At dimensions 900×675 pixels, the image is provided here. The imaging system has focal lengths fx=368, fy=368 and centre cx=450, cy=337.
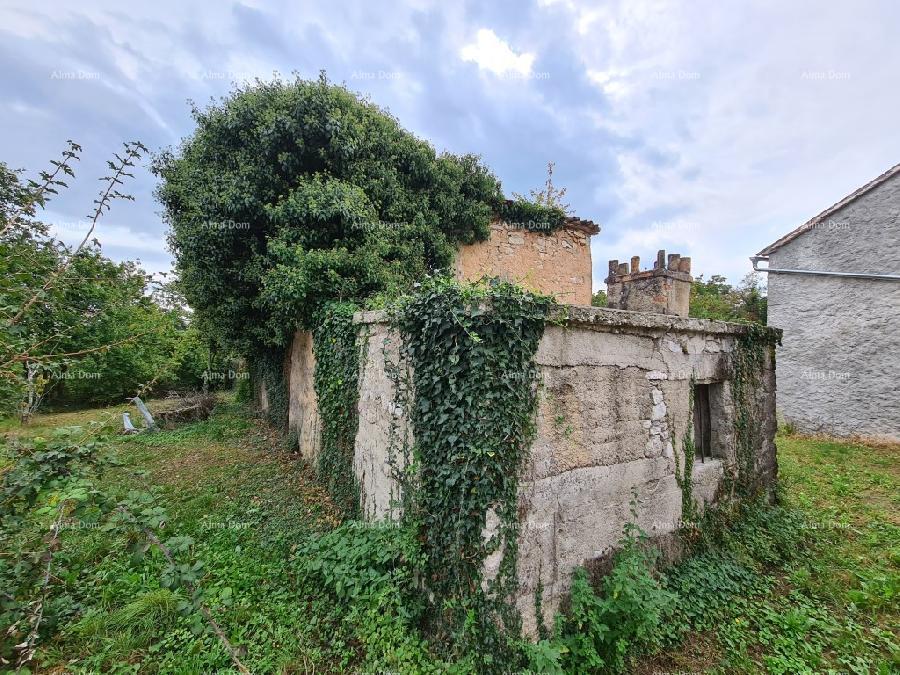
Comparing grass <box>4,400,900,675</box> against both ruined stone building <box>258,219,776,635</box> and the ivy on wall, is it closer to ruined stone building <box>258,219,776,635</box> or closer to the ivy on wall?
the ivy on wall

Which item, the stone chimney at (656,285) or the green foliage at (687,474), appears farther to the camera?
the stone chimney at (656,285)

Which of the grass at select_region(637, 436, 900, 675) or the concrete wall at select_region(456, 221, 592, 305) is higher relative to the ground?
the concrete wall at select_region(456, 221, 592, 305)

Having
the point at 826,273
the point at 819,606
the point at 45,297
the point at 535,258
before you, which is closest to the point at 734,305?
the point at 826,273

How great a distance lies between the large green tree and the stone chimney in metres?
3.54

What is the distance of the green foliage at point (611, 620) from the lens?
9.21 ft

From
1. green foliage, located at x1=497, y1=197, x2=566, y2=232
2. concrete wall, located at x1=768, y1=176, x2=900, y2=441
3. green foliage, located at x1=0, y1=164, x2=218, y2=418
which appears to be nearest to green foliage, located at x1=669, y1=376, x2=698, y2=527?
green foliage, located at x1=0, y1=164, x2=218, y2=418

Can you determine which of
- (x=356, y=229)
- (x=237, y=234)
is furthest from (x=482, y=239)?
(x=237, y=234)

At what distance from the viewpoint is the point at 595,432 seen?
3.28 m

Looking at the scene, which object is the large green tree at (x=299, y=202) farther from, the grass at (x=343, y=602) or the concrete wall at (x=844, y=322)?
the concrete wall at (x=844, y=322)

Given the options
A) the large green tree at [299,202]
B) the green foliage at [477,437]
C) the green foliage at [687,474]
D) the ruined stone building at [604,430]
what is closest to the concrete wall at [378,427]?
the ruined stone building at [604,430]

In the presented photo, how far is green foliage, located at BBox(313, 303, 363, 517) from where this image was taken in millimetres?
4742

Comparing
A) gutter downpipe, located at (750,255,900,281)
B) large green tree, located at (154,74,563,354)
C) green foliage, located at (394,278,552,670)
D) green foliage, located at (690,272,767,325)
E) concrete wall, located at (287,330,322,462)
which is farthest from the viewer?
green foliage, located at (690,272,767,325)

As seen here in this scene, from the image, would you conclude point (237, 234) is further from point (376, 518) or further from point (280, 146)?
point (376, 518)

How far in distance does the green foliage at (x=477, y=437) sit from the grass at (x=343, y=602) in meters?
0.56
